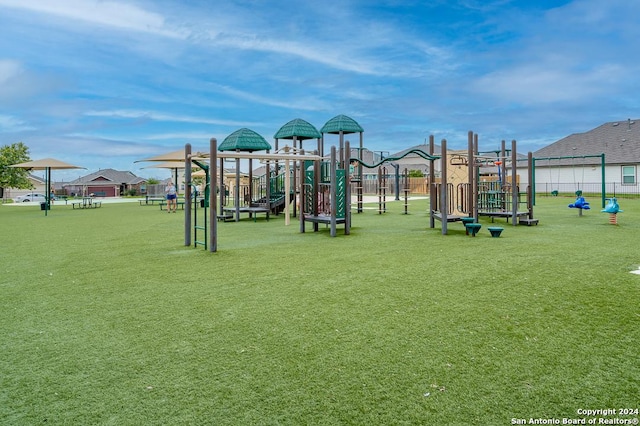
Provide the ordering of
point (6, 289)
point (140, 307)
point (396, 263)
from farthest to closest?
point (396, 263)
point (6, 289)
point (140, 307)

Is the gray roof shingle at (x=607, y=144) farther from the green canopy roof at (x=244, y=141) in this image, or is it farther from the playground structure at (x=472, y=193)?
the green canopy roof at (x=244, y=141)

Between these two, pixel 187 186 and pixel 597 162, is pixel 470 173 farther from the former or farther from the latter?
pixel 597 162

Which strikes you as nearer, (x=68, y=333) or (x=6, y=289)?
(x=68, y=333)

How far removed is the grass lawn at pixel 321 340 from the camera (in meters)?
2.60

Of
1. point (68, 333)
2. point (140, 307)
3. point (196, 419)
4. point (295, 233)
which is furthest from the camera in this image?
point (295, 233)

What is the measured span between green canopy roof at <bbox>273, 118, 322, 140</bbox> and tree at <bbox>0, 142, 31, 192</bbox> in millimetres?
42789

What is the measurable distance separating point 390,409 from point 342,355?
81 centimetres

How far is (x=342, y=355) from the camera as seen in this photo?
3322 mm

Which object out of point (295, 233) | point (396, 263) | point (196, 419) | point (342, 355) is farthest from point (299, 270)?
point (295, 233)

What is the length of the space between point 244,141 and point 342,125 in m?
5.19

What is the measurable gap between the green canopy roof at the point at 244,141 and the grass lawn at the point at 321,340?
996 cm

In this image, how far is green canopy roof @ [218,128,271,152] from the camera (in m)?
16.8

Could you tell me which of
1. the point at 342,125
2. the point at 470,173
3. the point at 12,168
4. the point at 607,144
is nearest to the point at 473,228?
the point at 470,173

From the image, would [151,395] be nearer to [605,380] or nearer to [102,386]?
[102,386]
